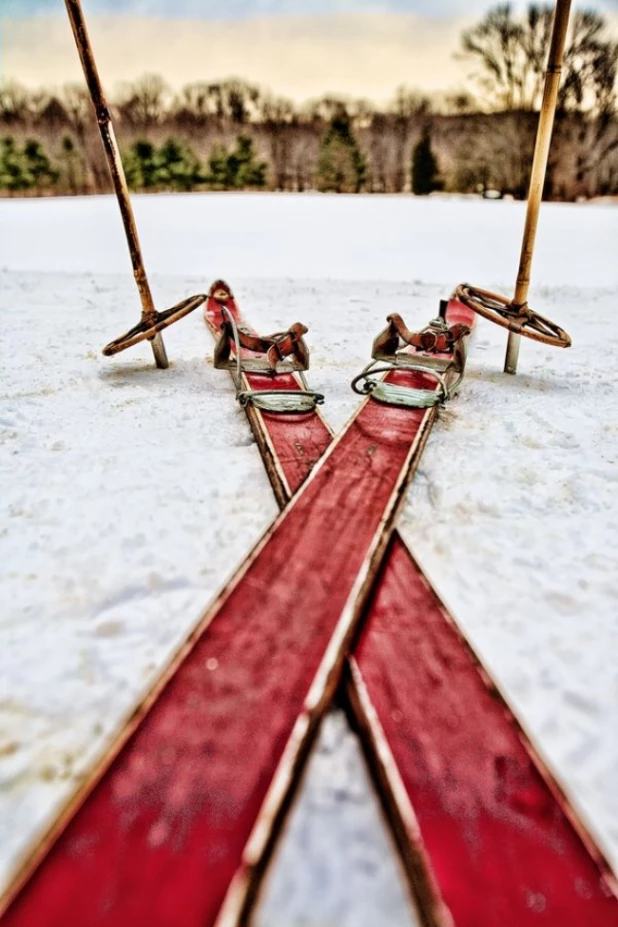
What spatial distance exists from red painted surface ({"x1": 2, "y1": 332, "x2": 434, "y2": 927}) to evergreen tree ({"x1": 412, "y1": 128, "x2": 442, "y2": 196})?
18.5 m

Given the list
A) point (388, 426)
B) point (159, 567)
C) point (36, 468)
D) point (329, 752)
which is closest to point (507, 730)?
point (329, 752)

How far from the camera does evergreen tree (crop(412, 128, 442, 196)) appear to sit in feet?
54.5

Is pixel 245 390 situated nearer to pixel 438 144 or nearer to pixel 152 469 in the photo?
pixel 152 469

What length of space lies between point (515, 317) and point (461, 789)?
90.4 inches

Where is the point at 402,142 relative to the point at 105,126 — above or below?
above

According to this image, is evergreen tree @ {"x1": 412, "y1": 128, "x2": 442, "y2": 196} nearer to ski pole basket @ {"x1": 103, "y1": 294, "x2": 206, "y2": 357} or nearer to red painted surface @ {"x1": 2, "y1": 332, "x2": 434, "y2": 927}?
ski pole basket @ {"x1": 103, "y1": 294, "x2": 206, "y2": 357}

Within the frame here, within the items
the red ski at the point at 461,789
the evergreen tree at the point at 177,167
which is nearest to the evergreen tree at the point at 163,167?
the evergreen tree at the point at 177,167

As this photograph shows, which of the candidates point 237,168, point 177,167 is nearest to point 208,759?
point 177,167

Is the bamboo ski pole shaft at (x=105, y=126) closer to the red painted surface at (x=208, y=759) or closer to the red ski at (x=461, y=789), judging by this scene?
the red painted surface at (x=208, y=759)

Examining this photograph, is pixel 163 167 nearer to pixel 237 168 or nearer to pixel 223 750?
pixel 237 168

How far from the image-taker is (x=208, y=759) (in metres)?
0.88

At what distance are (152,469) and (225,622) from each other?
90 centimetres

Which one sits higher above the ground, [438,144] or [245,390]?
[438,144]

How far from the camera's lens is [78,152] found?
1791 centimetres
